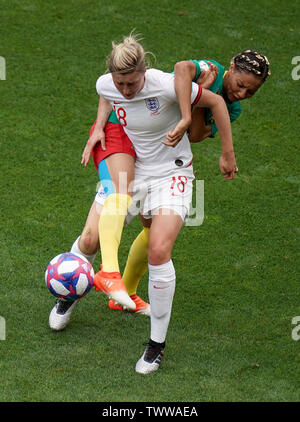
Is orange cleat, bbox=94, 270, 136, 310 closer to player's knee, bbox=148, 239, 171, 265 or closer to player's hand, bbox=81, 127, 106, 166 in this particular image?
player's knee, bbox=148, 239, 171, 265

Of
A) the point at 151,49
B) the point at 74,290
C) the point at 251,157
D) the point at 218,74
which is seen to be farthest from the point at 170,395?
the point at 151,49

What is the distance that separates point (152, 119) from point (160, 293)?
3.62 feet

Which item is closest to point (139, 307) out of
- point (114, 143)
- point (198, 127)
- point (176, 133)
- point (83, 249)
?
point (83, 249)

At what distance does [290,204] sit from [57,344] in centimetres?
297

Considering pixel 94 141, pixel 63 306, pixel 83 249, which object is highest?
pixel 94 141

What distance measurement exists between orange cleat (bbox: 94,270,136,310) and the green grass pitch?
567 millimetres

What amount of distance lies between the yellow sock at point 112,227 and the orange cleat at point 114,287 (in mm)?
58

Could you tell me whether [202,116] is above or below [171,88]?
below

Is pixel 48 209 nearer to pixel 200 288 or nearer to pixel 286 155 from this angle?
pixel 200 288

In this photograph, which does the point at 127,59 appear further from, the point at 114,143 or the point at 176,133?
the point at 114,143

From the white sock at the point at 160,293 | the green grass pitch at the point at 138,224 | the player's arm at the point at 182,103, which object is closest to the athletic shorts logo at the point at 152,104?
the player's arm at the point at 182,103

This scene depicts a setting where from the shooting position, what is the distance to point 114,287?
454 centimetres

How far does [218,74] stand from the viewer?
16.5 ft

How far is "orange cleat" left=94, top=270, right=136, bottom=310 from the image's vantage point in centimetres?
452
